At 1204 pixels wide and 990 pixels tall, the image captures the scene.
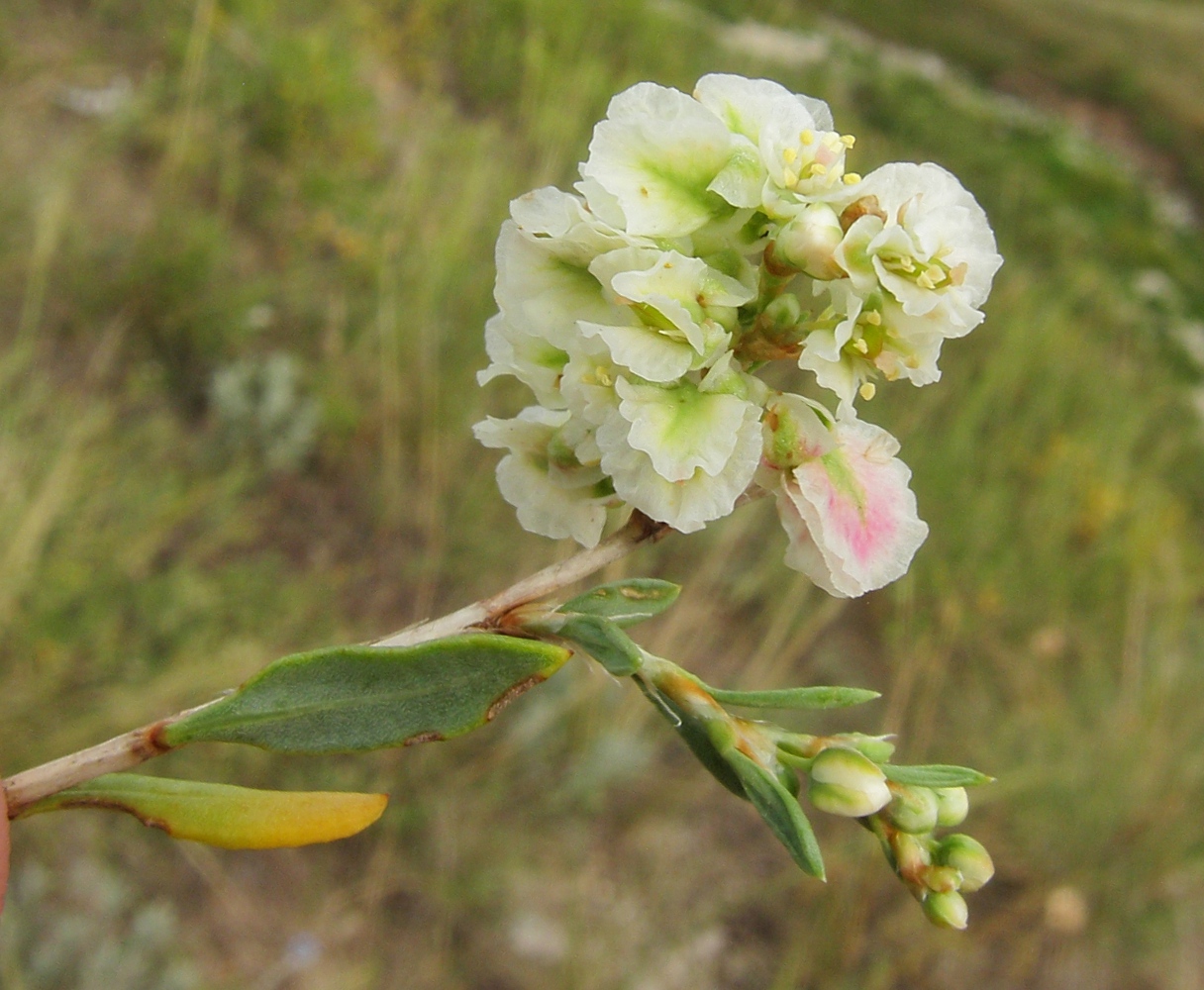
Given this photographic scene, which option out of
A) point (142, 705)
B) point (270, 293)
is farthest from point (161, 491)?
point (270, 293)

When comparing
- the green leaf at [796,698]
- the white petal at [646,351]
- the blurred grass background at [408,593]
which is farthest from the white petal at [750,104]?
the blurred grass background at [408,593]

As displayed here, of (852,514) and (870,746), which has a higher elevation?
(852,514)

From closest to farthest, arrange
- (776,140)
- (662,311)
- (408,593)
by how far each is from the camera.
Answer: (662,311) < (776,140) < (408,593)

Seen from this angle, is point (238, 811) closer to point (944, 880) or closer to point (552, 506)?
point (552, 506)

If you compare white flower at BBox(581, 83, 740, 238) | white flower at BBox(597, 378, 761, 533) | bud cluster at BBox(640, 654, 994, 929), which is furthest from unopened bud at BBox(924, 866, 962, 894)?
white flower at BBox(581, 83, 740, 238)

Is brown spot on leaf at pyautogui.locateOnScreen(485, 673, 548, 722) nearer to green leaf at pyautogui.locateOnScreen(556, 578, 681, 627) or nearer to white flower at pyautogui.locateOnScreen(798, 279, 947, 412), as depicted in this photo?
green leaf at pyautogui.locateOnScreen(556, 578, 681, 627)

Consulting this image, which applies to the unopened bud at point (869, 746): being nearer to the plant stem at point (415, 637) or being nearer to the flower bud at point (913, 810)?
the flower bud at point (913, 810)

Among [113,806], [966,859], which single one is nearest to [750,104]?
[966,859]
